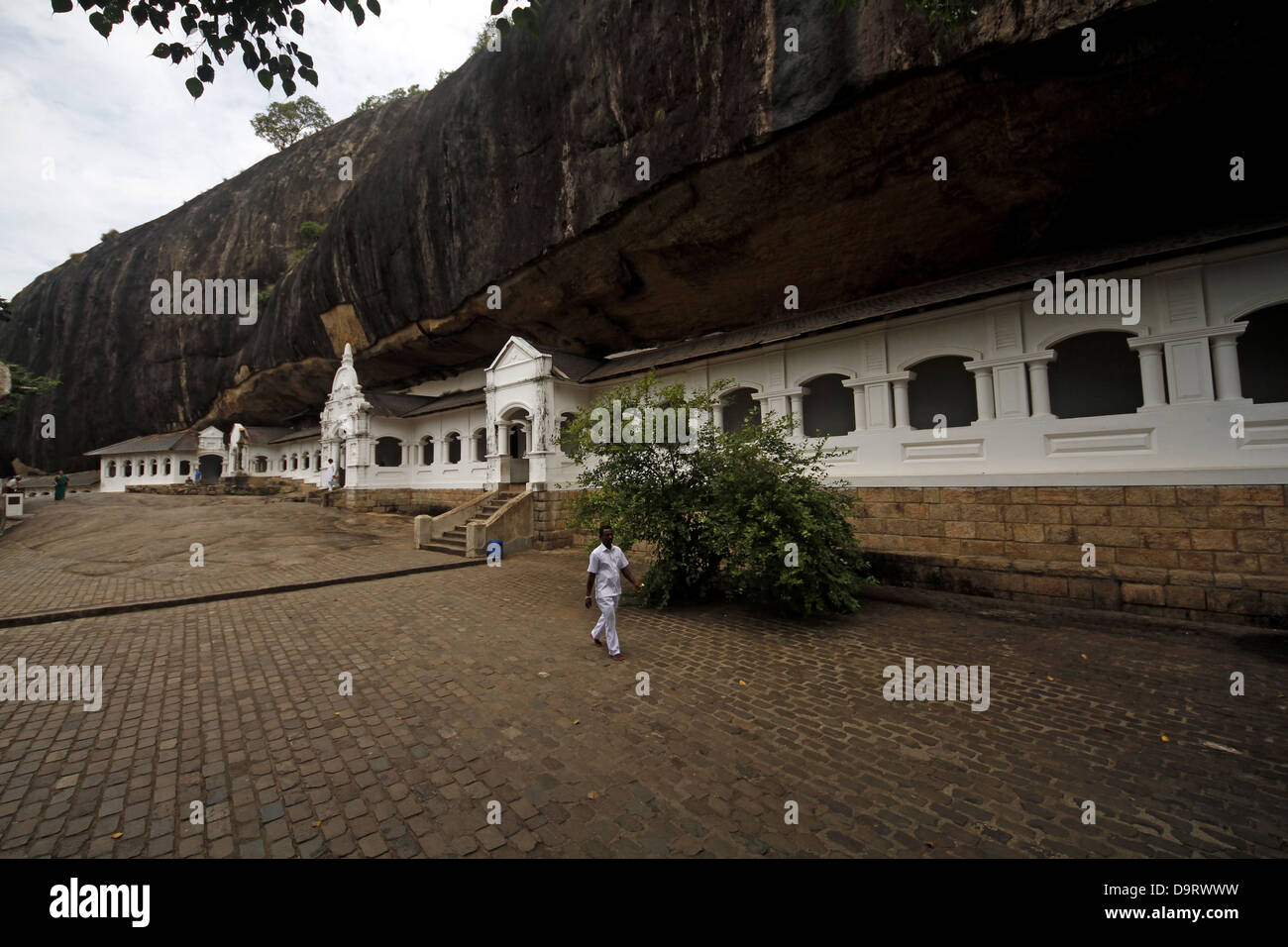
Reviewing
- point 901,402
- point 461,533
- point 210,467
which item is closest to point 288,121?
point 210,467

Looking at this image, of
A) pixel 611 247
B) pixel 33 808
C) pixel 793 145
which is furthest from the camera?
pixel 611 247

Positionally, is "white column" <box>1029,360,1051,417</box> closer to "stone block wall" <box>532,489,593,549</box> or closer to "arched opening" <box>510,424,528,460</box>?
"stone block wall" <box>532,489,593,549</box>

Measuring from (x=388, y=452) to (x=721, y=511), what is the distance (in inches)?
896

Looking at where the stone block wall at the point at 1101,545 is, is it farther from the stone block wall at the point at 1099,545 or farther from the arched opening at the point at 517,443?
the arched opening at the point at 517,443

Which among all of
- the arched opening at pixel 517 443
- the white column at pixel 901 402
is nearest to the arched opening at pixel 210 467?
the arched opening at pixel 517 443

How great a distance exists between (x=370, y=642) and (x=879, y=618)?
24.0ft

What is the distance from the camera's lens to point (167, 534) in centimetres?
1603

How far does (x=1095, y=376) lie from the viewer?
408 inches

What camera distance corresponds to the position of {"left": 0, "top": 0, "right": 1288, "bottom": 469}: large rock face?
24.1 ft

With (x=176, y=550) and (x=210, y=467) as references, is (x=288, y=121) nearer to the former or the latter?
(x=210, y=467)

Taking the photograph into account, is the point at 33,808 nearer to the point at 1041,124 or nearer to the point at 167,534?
the point at 1041,124

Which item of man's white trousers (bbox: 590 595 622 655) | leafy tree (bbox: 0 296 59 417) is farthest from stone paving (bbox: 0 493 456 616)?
man's white trousers (bbox: 590 595 622 655)

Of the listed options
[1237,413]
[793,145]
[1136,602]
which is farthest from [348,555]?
[1237,413]

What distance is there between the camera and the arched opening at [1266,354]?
873 cm
